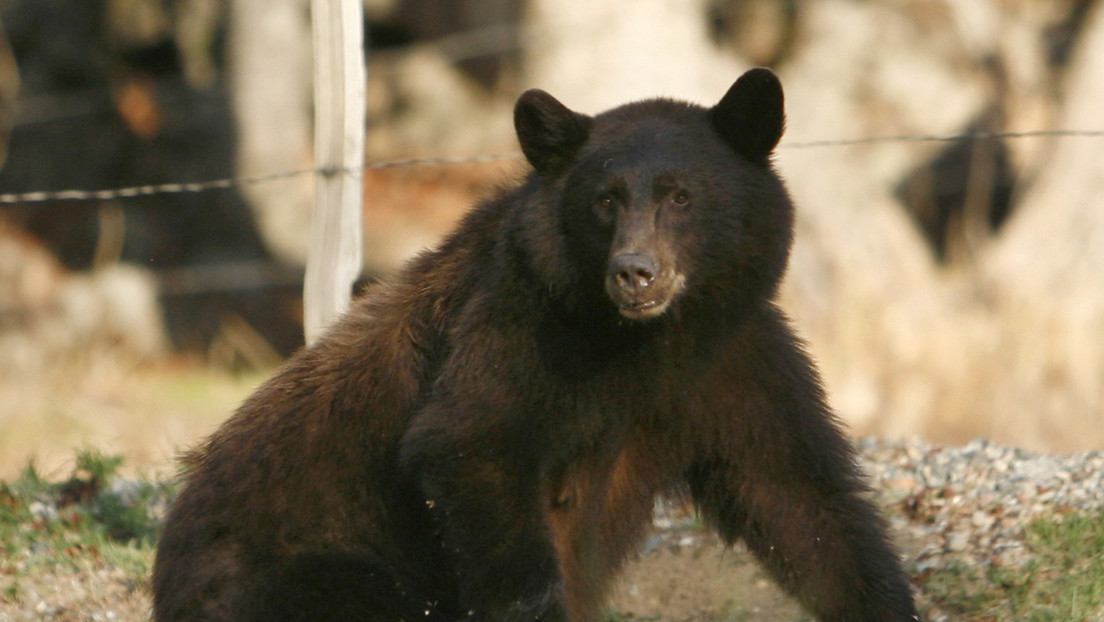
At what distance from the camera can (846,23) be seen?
1360 centimetres

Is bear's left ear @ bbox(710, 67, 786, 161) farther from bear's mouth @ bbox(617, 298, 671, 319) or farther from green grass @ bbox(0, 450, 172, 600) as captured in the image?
green grass @ bbox(0, 450, 172, 600)

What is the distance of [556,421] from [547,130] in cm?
97

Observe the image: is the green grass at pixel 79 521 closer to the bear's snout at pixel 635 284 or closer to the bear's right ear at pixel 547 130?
the bear's right ear at pixel 547 130

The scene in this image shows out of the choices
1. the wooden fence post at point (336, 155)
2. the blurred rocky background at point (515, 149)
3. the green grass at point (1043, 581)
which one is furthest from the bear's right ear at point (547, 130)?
the blurred rocky background at point (515, 149)

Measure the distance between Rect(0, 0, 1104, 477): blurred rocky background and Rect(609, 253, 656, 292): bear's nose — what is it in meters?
6.56

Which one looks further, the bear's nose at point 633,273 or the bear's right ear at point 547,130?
the bear's right ear at point 547,130

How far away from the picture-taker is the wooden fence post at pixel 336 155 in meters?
5.82

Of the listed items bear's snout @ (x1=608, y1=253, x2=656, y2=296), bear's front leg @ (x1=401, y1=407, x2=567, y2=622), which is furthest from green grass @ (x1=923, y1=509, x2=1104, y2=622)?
bear's snout @ (x1=608, y1=253, x2=656, y2=296)

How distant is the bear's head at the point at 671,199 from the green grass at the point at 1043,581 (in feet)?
4.65

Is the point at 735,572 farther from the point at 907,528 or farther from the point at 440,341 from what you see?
the point at 440,341

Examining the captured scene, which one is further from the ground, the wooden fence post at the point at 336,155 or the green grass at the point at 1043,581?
the wooden fence post at the point at 336,155

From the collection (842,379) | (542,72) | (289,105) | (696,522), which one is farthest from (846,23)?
(696,522)

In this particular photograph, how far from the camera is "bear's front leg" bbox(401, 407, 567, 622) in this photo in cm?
404

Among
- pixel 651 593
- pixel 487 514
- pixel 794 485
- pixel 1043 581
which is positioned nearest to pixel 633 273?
pixel 487 514
